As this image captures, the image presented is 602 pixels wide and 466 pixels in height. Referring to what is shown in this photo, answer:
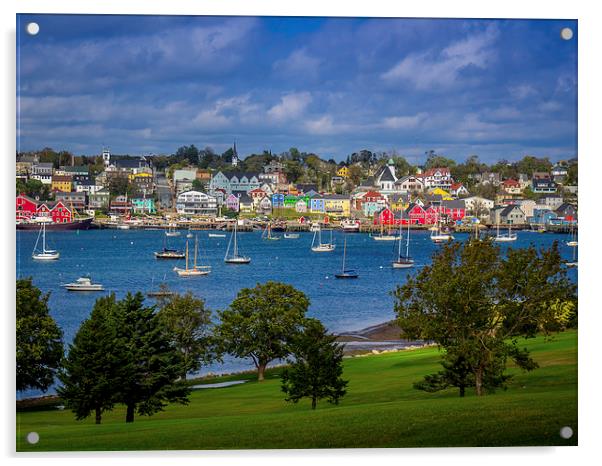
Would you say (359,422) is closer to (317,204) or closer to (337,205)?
(317,204)

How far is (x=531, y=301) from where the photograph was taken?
370 inches

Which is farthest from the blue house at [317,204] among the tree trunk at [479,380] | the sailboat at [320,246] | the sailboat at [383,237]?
the tree trunk at [479,380]

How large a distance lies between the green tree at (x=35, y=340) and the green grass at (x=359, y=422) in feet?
1.39

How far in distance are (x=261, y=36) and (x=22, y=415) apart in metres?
4.20

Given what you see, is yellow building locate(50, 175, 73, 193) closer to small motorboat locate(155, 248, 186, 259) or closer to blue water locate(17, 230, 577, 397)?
blue water locate(17, 230, 577, 397)

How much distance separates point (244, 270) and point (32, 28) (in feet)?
12.1

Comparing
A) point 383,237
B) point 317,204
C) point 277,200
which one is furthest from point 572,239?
point 277,200

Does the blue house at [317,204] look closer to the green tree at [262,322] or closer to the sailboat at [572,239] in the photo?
the green tree at [262,322]

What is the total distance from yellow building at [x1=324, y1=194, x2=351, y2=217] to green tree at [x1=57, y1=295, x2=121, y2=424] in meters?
3.39

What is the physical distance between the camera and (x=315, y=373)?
31.0ft

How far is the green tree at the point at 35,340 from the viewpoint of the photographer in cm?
932

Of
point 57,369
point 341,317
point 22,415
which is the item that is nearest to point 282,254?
point 341,317

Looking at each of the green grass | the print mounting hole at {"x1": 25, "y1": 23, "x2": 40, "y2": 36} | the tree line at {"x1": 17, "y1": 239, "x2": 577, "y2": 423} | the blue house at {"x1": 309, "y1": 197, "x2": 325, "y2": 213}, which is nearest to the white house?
the blue house at {"x1": 309, "y1": 197, "x2": 325, "y2": 213}
